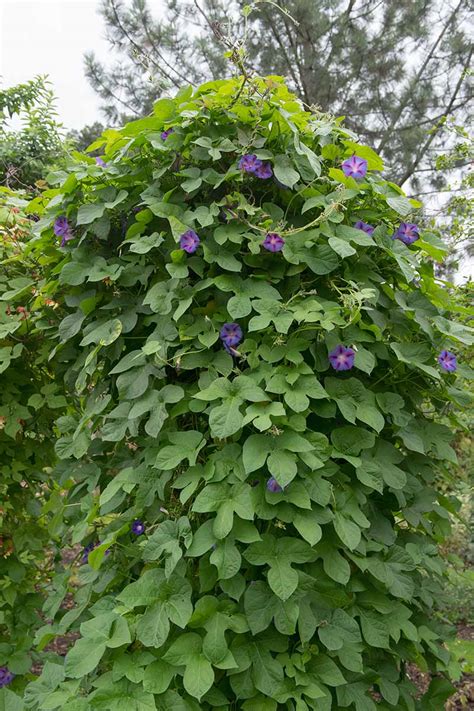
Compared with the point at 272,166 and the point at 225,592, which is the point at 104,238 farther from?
the point at 225,592

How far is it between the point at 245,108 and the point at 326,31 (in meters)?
7.46

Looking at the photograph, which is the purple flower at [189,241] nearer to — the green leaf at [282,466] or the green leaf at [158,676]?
the green leaf at [282,466]

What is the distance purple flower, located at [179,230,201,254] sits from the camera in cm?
139

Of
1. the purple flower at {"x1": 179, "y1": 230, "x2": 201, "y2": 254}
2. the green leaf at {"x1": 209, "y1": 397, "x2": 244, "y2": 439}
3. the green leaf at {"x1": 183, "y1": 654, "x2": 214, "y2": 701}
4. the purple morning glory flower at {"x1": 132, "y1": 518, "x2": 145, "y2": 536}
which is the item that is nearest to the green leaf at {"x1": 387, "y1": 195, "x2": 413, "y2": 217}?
the purple flower at {"x1": 179, "y1": 230, "x2": 201, "y2": 254}

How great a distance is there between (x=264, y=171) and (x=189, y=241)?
0.23m

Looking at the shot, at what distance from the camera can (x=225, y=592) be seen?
Result: 4.17 ft

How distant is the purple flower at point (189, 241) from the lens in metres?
1.39

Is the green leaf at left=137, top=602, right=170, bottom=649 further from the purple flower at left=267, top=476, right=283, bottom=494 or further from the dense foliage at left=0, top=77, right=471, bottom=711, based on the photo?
the purple flower at left=267, top=476, right=283, bottom=494

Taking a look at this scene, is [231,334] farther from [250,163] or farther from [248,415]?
[250,163]

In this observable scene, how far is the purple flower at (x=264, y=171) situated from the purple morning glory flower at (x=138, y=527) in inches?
31.7

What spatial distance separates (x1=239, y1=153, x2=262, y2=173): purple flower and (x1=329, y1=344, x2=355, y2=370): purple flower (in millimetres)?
425

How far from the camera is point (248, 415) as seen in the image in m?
1.24

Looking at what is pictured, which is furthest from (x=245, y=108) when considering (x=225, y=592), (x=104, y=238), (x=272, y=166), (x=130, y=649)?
(x=130, y=649)

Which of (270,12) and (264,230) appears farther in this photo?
(270,12)
